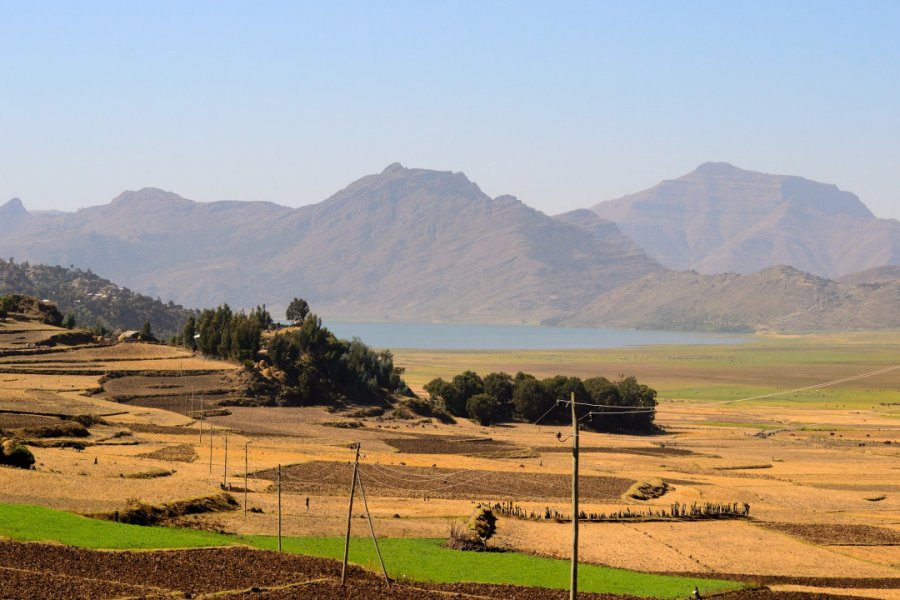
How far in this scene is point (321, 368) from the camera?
406 ft

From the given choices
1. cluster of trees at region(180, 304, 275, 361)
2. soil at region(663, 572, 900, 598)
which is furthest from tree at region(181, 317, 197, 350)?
soil at region(663, 572, 900, 598)

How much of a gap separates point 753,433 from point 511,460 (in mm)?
37451

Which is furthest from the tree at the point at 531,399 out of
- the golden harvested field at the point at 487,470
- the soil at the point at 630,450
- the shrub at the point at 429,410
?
the soil at the point at 630,450

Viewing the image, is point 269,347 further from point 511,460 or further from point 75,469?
point 75,469

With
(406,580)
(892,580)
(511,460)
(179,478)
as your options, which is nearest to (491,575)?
(406,580)

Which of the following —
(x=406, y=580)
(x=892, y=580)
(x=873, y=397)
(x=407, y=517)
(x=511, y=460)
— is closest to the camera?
(x=406, y=580)

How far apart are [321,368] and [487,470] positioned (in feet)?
153

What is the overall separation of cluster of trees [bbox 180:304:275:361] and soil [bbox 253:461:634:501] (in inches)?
1985

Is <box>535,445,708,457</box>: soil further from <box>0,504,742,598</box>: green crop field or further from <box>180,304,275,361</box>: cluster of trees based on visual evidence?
<box>0,504,742,598</box>: green crop field

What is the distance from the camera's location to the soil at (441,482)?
221 feet

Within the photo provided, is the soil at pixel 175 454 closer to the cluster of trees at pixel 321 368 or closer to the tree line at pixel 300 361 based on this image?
the tree line at pixel 300 361

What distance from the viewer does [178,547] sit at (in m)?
43.9

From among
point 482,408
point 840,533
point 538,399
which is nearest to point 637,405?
point 538,399

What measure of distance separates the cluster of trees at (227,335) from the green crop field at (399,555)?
7719 centimetres
